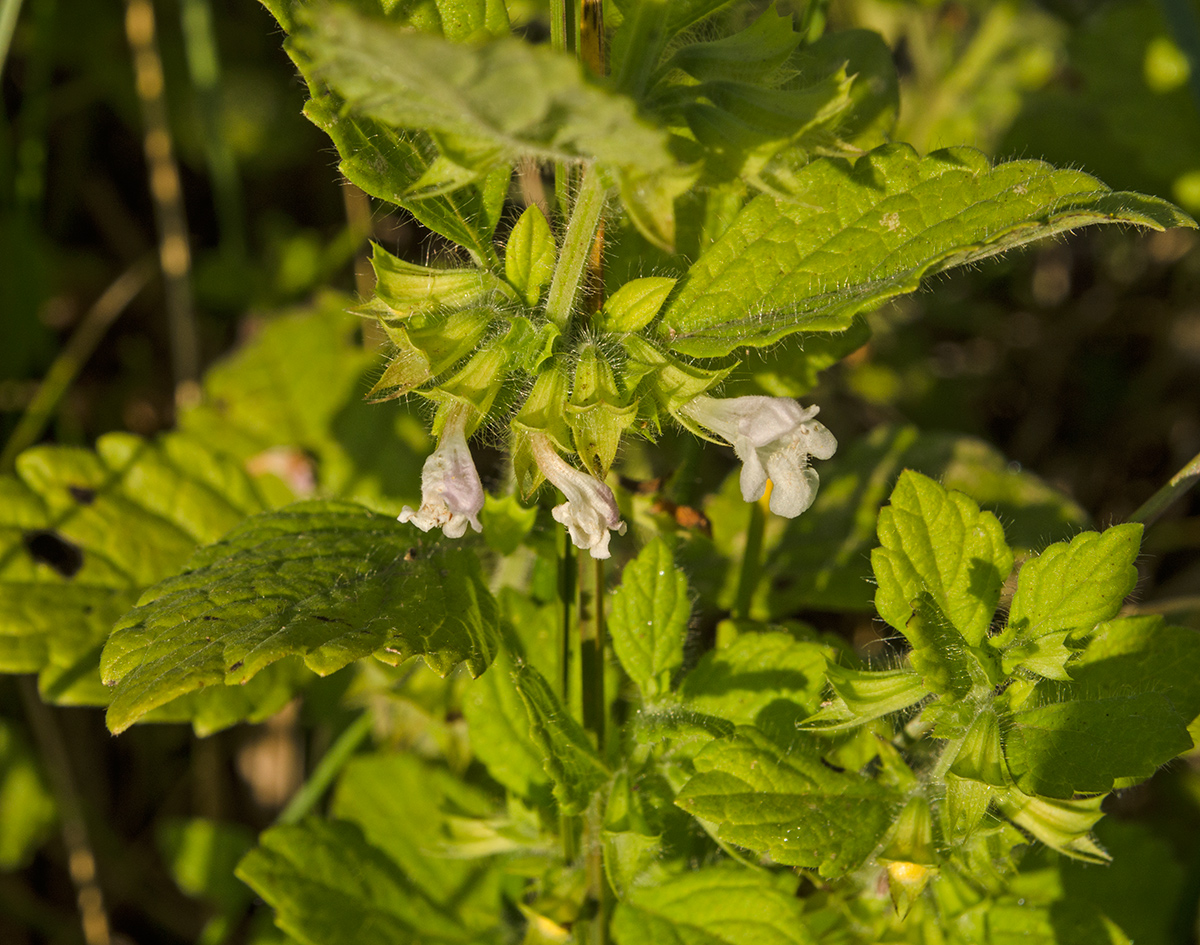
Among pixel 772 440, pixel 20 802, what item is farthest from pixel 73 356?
pixel 772 440

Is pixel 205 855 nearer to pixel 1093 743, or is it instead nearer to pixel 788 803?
pixel 788 803

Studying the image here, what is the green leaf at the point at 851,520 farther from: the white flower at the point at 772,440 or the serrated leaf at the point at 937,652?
the serrated leaf at the point at 937,652

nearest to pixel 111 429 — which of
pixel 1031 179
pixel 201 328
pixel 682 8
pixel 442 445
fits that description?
pixel 201 328

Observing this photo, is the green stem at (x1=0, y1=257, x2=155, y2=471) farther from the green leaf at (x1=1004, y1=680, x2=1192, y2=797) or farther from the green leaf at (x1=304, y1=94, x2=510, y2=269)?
the green leaf at (x1=1004, y1=680, x2=1192, y2=797)

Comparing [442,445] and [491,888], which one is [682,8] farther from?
[491,888]

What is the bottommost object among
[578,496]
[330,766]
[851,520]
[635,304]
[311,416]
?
[330,766]

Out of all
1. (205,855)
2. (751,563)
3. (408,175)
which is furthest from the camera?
(205,855)

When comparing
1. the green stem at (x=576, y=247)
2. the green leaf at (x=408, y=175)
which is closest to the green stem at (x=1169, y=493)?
the green stem at (x=576, y=247)

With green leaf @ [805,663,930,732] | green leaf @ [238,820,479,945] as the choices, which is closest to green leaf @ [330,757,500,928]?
green leaf @ [238,820,479,945]
